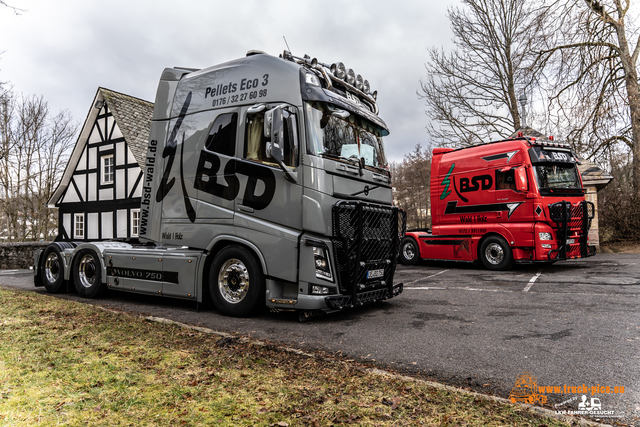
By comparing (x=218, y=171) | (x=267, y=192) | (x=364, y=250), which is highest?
(x=218, y=171)

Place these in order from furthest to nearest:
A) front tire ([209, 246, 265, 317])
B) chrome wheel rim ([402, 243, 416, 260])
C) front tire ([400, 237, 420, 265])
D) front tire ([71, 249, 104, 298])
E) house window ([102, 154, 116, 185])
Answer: house window ([102, 154, 116, 185]) < chrome wheel rim ([402, 243, 416, 260]) < front tire ([400, 237, 420, 265]) < front tire ([71, 249, 104, 298]) < front tire ([209, 246, 265, 317])

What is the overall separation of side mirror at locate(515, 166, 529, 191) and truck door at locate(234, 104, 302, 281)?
23.1ft

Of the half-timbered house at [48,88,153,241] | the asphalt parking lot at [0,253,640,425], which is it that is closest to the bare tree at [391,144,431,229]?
the half-timbered house at [48,88,153,241]

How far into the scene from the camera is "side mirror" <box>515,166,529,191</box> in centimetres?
1008

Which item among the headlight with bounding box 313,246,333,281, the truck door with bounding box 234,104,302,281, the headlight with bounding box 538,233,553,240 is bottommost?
the headlight with bounding box 313,246,333,281

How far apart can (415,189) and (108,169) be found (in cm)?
2988

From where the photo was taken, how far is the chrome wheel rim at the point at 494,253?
10.8m

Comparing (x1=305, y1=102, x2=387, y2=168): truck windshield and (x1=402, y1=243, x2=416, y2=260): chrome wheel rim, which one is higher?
(x1=305, y1=102, x2=387, y2=168): truck windshield

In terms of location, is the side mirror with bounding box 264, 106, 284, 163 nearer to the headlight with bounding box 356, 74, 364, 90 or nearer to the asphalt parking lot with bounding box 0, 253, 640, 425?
the headlight with bounding box 356, 74, 364, 90

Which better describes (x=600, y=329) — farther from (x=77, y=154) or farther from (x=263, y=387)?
(x=77, y=154)

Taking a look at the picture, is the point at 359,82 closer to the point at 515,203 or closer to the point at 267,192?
the point at 267,192

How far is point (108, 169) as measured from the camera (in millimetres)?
20969

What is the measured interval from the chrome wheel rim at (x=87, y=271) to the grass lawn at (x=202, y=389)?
3658mm

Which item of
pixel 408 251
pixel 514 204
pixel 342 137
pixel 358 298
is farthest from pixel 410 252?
pixel 342 137
